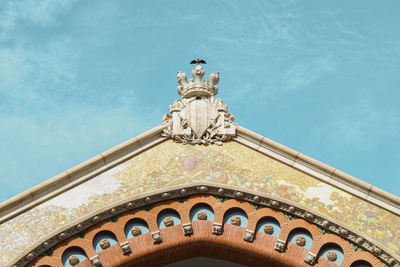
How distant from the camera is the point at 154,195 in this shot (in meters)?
16.0

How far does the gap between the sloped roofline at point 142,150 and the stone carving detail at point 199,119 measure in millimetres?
215

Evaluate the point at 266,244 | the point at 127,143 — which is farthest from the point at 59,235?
the point at 266,244

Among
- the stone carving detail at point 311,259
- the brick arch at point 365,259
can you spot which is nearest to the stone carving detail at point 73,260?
the stone carving detail at point 311,259

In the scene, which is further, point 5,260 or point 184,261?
point 184,261

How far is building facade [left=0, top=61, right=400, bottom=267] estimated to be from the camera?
15570 mm

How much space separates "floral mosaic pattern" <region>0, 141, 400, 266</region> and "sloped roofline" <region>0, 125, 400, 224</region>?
0.09 m

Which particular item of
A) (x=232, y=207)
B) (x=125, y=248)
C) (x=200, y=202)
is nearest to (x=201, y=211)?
(x=200, y=202)

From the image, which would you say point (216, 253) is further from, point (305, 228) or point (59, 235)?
point (59, 235)

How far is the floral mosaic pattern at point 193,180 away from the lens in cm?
1570

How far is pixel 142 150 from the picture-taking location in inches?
662

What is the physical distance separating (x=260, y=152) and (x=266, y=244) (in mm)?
1832

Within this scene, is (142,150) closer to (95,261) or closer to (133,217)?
(133,217)

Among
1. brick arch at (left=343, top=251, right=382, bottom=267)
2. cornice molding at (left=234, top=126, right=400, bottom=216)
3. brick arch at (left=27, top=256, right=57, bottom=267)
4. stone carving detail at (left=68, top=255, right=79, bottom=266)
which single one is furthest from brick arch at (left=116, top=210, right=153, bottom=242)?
brick arch at (left=343, top=251, right=382, bottom=267)

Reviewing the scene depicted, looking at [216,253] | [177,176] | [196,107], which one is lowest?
[216,253]
